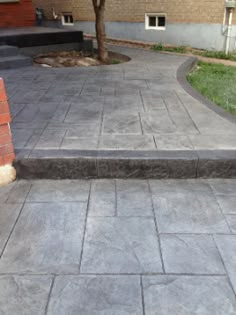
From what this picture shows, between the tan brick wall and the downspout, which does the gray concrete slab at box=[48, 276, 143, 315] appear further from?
the tan brick wall

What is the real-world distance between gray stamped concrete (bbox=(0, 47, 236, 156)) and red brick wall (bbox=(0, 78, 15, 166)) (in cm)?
18

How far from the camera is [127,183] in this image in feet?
10.0

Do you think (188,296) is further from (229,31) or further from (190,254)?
(229,31)

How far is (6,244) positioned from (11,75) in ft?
15.6

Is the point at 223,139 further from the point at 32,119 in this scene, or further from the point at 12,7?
the point at 12,7

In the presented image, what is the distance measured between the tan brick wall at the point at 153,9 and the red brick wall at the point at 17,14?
205 centimetres

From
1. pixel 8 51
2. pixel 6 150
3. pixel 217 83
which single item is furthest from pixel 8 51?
pixel 6 150

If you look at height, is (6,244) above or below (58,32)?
below

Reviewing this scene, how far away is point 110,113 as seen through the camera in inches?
167

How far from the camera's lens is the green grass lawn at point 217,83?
4.95 metres

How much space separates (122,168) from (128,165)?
0.06 metres

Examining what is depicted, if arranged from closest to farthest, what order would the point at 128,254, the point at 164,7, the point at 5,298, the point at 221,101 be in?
the point at 5,298 → the point at 128,254 → the point at 221,101 → the point at 164,7

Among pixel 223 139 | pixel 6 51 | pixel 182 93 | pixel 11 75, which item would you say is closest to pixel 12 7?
pixel 6 51

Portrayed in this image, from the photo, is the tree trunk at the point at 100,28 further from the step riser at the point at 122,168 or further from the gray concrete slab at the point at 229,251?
the gray concrete slab at the point at 229,251
